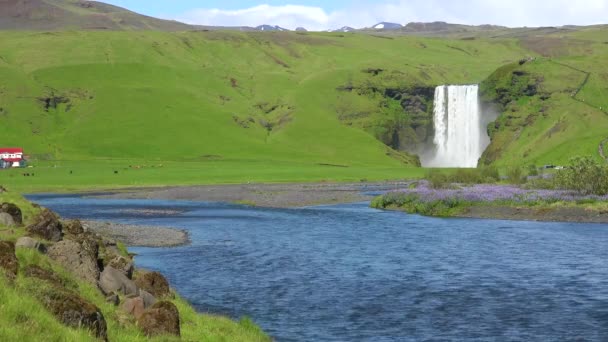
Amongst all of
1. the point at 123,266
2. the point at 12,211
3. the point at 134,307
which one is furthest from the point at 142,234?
the point at 134,307

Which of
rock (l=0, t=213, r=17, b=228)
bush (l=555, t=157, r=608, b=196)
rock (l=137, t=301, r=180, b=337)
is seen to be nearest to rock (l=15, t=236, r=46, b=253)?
rock (l=137, t=301, r=180, b=337)

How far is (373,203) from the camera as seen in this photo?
9700 cm

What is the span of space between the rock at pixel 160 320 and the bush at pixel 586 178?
240 feet

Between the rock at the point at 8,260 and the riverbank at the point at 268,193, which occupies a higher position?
the rock at the point at 8,260

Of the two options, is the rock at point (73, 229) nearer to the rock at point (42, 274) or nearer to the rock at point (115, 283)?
the rock at point (115, 283)

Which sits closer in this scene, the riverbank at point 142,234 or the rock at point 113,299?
the rock at point 113,299

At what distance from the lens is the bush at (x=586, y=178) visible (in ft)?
286

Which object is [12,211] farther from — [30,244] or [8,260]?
[8,260]

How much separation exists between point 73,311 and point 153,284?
12.9 metres

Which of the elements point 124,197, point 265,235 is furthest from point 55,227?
point 124,197

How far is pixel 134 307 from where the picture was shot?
2302 centimetres

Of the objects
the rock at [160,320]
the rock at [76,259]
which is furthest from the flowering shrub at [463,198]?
the rock at [160,320]

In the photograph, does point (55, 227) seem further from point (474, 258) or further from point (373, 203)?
point (373, 203)

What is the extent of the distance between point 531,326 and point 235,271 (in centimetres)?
1834
